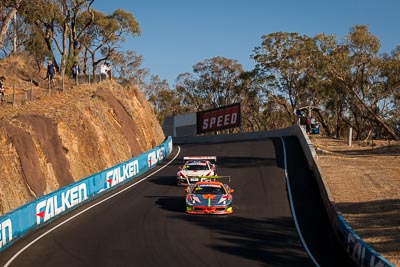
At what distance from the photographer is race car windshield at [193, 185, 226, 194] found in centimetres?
2303

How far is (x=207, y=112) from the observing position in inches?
2569

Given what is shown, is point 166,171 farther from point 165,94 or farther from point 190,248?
point 165,94

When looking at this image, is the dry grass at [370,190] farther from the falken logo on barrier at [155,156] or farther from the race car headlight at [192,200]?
the falken logo on barrier at [155,156]

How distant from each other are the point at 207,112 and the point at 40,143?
38281mm

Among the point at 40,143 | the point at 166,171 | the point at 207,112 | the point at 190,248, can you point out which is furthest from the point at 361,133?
the point at 190,248

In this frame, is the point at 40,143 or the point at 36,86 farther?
the point at 36,86

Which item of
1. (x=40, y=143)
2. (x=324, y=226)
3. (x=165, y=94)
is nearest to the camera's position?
(x=324, y=226)

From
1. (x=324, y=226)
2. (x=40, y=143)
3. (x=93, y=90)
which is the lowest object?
(x=324, y=226)

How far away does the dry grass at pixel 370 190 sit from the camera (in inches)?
730

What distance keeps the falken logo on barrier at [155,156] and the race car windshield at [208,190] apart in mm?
13415

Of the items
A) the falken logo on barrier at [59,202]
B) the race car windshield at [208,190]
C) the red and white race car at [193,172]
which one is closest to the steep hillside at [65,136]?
the falken logo on barrier at [59,202]

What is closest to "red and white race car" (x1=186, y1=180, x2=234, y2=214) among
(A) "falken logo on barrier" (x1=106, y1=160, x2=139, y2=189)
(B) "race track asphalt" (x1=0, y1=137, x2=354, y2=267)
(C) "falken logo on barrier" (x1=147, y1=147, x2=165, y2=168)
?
(B) "race track asphalt" (x1=0, y1=137, x2=354, y2=267)

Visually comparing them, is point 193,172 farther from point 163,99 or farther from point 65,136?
point 163,99

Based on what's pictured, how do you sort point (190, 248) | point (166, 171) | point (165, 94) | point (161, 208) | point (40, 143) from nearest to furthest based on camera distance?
1. point (190, 248)
2. point (161, 208)
3. point (40, 143)
4. point (166, 171)
5. point (165, 94)
